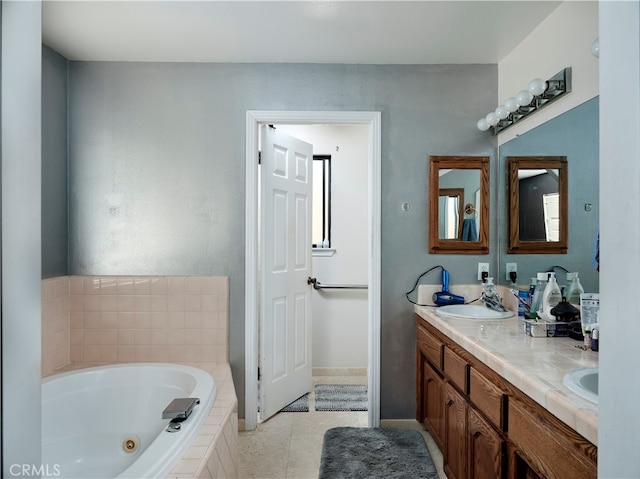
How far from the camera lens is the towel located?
266 centimetres

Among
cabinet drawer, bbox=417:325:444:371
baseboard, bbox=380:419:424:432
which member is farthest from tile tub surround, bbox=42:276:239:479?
cabinet drawer, bbox=417:325:444:371

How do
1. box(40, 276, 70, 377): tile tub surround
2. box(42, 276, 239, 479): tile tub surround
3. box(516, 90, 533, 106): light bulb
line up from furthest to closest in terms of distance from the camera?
box(42, 276, 239, 479): tile tub surround, box(40, 276, 70, 377): tile tub surround, box(516, 90, 533, 106): light bulb

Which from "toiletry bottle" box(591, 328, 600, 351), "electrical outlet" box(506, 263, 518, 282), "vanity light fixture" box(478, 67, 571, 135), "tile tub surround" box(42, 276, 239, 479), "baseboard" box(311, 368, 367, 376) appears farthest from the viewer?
"baseboard" box(311, 368, 367, 376)

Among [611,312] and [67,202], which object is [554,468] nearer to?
[611,312]

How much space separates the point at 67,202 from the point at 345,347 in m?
2.43

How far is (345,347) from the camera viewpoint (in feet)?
12.0

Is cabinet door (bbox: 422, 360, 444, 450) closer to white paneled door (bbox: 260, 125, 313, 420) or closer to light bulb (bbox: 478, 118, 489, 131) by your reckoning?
white paneled door (bbox: 260, 125, 313, 420)

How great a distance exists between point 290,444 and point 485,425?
131 cm

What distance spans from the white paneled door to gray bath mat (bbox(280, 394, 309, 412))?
0.03 metres

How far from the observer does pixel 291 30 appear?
7.30ft

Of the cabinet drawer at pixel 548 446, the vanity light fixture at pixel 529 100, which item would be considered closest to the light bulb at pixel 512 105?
the vanity light fixture at pixel 529 100

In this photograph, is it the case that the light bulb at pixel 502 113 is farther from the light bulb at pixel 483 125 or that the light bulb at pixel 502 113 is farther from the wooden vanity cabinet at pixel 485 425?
the wooden vanity cabinet at pixel 485 425

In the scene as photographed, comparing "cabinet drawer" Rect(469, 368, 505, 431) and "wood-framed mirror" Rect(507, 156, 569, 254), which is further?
"wood-framed mirror" Rect(507, 156, 569, 254)

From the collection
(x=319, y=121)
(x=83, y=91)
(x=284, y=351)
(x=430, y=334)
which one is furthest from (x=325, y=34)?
(x=284, y=351)
